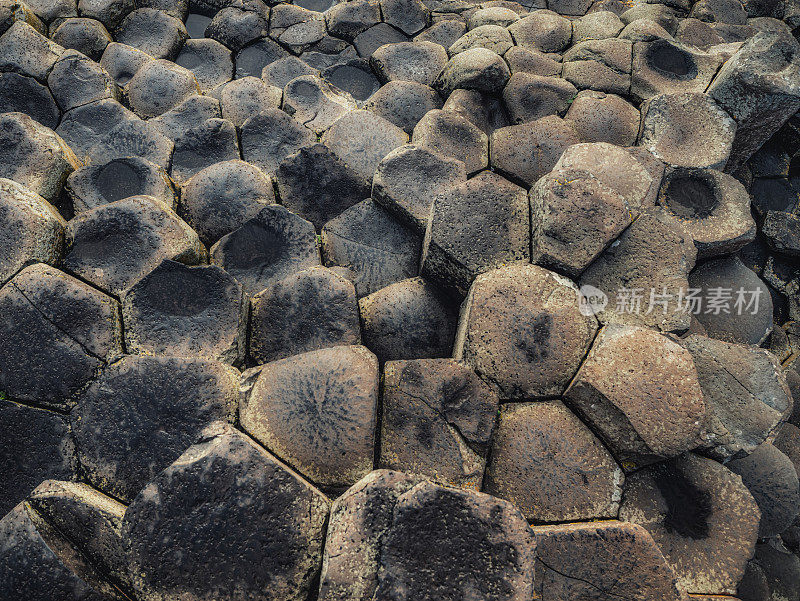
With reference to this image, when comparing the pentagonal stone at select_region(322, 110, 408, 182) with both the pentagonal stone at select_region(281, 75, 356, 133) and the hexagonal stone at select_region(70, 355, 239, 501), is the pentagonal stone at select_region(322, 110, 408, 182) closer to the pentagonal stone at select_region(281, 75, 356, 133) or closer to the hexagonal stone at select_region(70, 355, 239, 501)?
the pentagonal stone at select_region(281, 75, 356, 133)

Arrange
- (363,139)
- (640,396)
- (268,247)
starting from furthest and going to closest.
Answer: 1. (363,139)
2. (268,247)
3. (640,396)

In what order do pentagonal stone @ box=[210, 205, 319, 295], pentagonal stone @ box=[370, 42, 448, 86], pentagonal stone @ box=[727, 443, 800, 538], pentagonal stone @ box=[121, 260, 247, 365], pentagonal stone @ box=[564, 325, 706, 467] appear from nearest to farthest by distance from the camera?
pentagonal stone @ box=[564, 325, 706, 467]
pentagonal stone @ box=[121, 260, 247, 365]
pentagonal stone @ box=[727, 443, 800, 538]
pentagonal stone @ box=[210, 205, 319, 295]
pentagonal stone @ box=[370, 42, 448, 86]

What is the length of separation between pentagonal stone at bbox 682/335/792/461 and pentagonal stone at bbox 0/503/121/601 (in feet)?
7.22

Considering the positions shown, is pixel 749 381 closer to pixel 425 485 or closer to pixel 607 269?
pixel 607 269

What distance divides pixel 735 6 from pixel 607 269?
3.10 metres

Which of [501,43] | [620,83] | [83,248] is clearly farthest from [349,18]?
[83,248]

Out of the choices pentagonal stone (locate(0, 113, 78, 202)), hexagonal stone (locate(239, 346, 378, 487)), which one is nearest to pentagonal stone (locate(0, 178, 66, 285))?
pentagonal stone (locate(0, 113, 78, 202))

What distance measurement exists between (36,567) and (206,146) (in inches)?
82.5

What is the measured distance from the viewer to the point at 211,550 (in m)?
1.54

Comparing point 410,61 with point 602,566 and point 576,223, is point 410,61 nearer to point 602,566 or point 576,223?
point 576,223

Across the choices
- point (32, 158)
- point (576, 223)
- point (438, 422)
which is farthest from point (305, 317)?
point (32, 158)

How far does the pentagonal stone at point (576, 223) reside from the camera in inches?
80.3

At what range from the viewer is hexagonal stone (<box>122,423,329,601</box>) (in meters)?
1.54

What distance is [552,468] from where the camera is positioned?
1.80 meters
